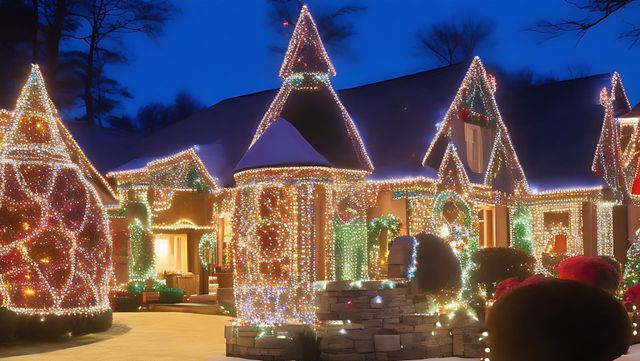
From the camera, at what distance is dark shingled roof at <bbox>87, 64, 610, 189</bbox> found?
63.6ft

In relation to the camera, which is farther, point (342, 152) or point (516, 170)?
point (516, 170)

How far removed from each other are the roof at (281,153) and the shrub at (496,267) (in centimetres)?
350

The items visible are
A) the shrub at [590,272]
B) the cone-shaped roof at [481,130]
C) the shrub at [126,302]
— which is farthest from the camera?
the shrub at [126,302]

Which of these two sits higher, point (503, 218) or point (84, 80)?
point (84, 80)

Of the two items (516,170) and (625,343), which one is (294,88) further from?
(625,343)

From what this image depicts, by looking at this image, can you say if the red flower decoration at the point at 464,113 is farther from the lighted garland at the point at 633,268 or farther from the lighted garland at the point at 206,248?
the lighted garland at the point at 206,248

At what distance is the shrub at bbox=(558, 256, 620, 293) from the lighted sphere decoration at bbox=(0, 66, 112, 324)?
26.5 feet

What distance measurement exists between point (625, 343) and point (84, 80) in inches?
→ 1284

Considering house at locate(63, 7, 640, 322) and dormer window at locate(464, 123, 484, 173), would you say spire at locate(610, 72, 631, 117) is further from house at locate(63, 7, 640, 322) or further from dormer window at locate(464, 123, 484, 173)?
dormer window at locate(464, 123, 484, 173)

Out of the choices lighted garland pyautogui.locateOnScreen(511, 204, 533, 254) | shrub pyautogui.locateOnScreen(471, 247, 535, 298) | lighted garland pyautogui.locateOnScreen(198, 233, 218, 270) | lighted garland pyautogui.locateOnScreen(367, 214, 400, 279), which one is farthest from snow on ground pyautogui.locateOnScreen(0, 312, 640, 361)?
lighted garland pyautogui.locateOnScreen(511, 204, 533, 254)

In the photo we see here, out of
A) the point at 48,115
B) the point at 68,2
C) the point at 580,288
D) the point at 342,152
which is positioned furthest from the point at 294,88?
the point at 68,2

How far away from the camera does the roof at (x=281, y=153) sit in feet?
52.5

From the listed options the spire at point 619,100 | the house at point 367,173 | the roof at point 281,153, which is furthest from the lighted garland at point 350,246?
the spire at point 619,100

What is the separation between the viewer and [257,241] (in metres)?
16.5
